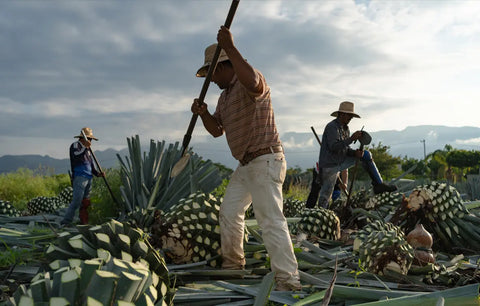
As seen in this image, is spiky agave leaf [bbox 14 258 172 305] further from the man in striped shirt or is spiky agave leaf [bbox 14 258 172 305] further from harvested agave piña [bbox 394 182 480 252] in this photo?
harvested agave piña [bbox 394 182 480 252]

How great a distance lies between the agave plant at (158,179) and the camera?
4570 mm

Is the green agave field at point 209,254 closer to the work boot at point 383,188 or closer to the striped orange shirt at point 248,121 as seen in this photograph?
the striped orange shirt at point 248,121

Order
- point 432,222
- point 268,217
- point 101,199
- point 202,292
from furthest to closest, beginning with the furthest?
point 101,199 < point 432,222 < point 268,217 < point 202,292

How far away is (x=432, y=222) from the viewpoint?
4.30m

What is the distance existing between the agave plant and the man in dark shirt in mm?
2426

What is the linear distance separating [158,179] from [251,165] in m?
1.59

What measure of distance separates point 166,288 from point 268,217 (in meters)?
1.38

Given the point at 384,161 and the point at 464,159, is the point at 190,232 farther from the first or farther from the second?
the point at 464,159

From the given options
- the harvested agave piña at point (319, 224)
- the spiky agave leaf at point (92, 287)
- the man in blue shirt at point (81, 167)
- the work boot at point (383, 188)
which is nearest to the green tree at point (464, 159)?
the work boot at point (383, 188)

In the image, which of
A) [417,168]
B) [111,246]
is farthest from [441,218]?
[417,168]

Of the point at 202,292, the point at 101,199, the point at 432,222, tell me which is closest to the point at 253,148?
the point at 202,292

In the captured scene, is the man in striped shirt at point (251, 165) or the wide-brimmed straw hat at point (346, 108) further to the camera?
the wide-brimmed straw hat at point (346, 108)

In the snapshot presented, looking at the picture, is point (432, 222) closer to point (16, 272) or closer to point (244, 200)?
point (244, 200)

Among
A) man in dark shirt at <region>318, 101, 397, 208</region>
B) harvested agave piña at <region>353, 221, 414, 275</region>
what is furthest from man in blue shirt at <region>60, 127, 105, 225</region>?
harvested agave piña at <region>353, 221, 414, 275</region>
